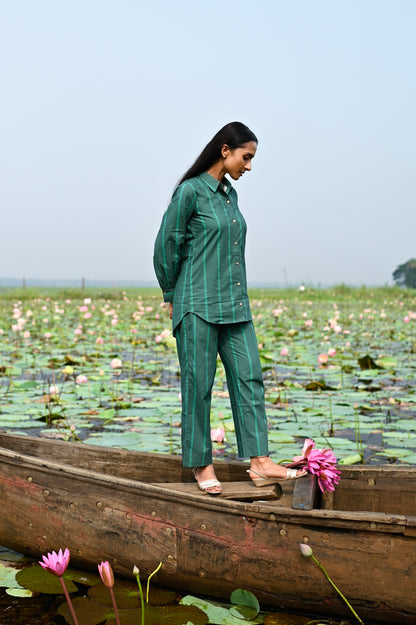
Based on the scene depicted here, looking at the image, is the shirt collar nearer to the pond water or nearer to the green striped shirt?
the green striped shirt

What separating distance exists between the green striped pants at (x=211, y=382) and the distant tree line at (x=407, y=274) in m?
44.4

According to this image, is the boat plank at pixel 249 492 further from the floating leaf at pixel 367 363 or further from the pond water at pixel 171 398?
the floating leaf at pixel 367 363

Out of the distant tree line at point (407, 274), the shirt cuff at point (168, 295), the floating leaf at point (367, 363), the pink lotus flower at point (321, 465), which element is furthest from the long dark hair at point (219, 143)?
the distant tree line at point (407, 274)

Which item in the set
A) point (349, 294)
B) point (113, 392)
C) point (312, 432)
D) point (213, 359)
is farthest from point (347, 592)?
point (349, 294)

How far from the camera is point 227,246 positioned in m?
2.53

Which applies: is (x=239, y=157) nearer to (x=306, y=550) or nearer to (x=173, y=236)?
(x=173, y=236)

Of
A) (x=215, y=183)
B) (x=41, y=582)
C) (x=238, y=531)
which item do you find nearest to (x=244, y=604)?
(x=238, y=531)

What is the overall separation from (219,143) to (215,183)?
156mm

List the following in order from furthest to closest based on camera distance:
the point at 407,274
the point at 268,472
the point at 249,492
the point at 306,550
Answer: the point at 407,274 → the point at 268,472 → the point at 249,492 → the point at 306,550

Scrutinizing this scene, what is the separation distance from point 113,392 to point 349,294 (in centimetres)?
1804

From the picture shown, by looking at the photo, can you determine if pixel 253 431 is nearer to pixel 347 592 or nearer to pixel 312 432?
pixel 347 592

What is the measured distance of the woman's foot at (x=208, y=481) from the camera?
97.7 inches

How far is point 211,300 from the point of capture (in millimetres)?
2488

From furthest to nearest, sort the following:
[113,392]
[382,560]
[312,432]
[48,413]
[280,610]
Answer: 1. [113,392]
2. [48,413]
3. [312,432]
4. [280,610]
5. [382,560]
